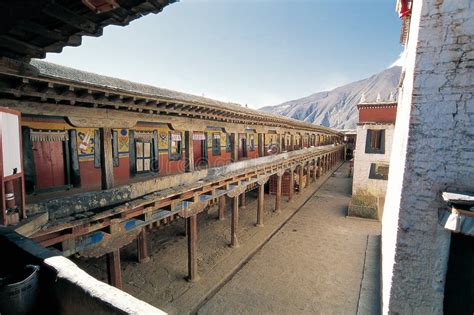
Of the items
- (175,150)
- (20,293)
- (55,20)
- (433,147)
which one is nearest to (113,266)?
(20,293)

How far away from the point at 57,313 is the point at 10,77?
11.7 feet

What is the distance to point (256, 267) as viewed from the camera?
924 centimetres

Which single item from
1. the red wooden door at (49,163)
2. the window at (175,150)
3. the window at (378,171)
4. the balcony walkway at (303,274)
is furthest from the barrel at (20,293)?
the window at (378,171)

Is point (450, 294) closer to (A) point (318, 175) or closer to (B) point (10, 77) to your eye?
(B) point (10, 77)

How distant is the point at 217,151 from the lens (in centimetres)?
1566

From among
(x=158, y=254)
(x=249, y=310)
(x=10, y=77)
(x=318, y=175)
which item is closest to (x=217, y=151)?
(x=158, y=254)

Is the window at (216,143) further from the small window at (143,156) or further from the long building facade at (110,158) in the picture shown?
the small window at (143,156)

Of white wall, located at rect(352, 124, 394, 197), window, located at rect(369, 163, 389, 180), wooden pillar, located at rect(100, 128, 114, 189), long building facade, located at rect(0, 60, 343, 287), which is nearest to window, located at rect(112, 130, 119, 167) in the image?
long building facade, located at rect(0, 60, 343, 287)

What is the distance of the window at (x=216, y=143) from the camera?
49.9 feet

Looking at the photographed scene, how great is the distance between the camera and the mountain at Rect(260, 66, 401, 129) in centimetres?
13025

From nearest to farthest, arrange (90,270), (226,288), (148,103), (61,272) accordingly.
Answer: (61,272) < (148,103) < (226,288) < (90,270)

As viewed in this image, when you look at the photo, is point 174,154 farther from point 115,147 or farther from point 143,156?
point 115,147

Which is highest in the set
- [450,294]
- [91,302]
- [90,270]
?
[91,302]

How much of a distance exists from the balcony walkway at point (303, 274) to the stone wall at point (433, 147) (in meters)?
3.93
